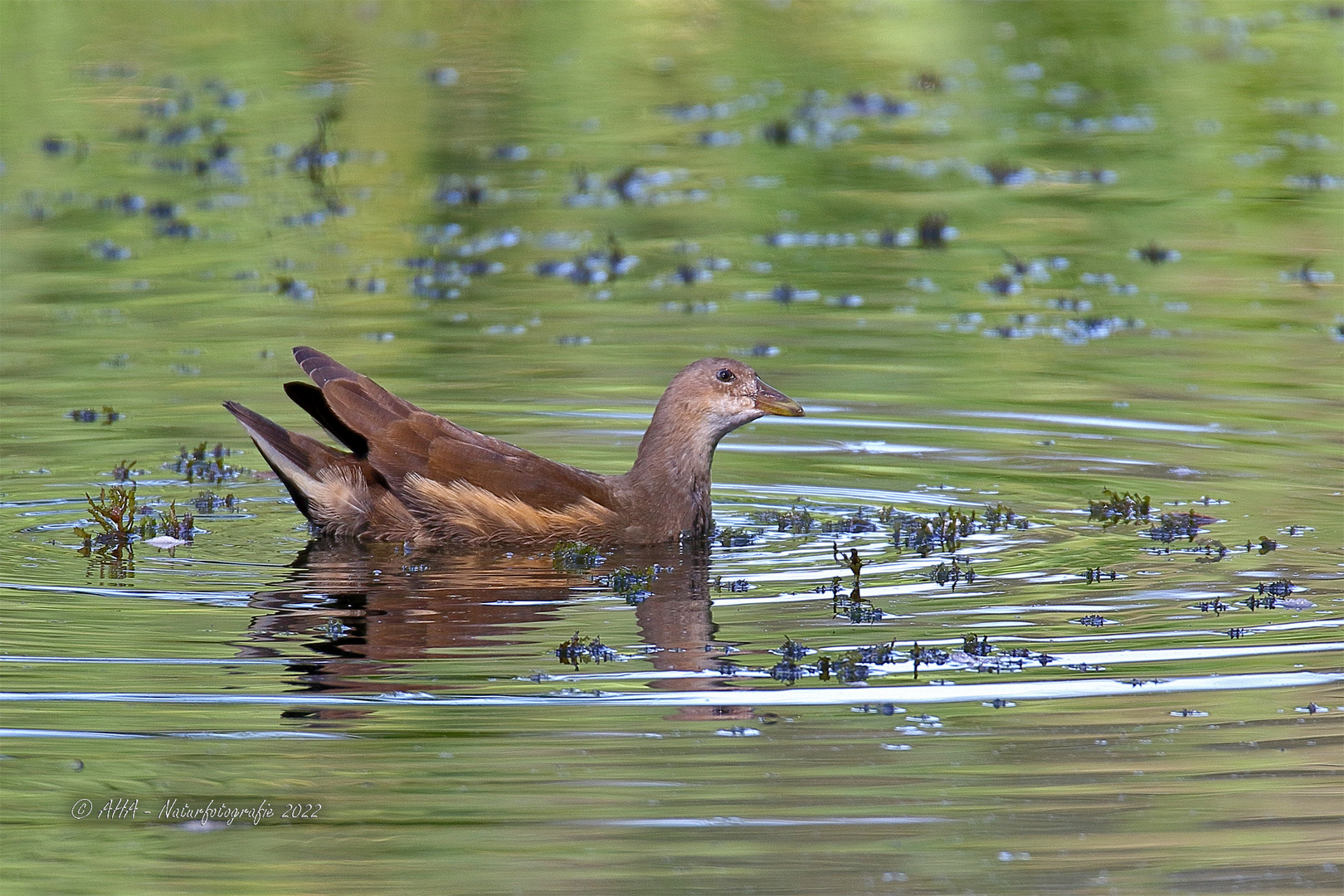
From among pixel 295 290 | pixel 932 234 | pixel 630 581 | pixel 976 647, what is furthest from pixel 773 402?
pixel 932 234

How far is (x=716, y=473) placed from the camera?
1174cm

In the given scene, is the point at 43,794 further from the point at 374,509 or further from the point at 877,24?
the point at 877,24

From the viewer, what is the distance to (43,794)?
6539 millimetres

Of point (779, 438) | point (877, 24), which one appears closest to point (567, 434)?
point (779, 438)

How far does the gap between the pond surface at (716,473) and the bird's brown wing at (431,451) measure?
0.36 m

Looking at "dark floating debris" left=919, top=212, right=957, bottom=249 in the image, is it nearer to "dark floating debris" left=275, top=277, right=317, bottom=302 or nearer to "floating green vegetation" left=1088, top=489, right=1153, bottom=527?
"dark floating debris" left=275, top=277, right=317, bottom=302

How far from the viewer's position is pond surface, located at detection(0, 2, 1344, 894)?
20.9ft

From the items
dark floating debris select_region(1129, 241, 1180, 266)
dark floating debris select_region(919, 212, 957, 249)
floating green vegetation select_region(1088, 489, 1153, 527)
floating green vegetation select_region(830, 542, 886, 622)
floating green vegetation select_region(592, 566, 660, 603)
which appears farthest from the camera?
dark floating debris select_region(919, 212, 957, 249)

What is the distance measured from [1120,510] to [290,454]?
4109mm

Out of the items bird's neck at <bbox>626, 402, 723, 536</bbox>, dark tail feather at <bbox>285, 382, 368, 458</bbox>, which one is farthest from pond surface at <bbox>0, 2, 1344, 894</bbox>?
dark tail feather at <bbox>285, 382, 368, 458</bbox>

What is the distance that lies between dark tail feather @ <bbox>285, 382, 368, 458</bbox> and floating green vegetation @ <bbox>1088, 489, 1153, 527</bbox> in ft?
11.9

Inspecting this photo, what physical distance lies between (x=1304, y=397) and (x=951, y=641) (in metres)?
5.40

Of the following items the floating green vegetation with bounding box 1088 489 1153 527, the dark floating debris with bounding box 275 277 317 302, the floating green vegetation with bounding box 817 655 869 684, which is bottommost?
the floating green vegetation with bounding box 817 655 869 684

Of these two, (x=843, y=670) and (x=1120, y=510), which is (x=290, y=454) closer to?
(x=843, y=670)
